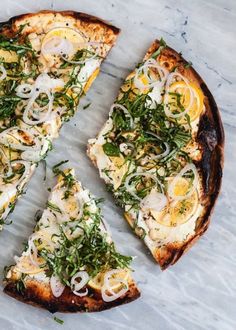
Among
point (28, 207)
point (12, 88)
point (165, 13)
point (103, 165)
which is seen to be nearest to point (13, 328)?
point (28, 207)

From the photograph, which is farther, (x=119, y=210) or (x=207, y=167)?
(x=119, y=210)

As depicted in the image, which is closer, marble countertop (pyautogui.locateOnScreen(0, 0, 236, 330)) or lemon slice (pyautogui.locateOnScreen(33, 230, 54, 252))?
lemon slice (pyautogui.locateOnScreen(33, 230, 54, 252))

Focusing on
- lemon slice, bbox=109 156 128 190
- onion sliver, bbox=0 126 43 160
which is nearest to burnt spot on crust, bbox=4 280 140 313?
lemon slice, bbox=109 156 128 190

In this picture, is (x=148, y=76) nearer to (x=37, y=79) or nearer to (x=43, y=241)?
(x=37, y=79)

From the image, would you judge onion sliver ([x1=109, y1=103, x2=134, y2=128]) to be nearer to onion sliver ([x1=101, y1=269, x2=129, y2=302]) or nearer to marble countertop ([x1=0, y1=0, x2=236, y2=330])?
marble countertop ([x1=0, y1=0, x2=236, y2=330])

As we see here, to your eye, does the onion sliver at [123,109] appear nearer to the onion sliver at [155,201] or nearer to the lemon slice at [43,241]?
the onion sliver at [155,201]

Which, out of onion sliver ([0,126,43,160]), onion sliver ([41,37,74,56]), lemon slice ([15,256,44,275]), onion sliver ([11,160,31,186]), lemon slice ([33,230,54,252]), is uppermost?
onion sliver ([41,37,74,56])

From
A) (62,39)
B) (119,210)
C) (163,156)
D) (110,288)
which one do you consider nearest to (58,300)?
(110,288)
